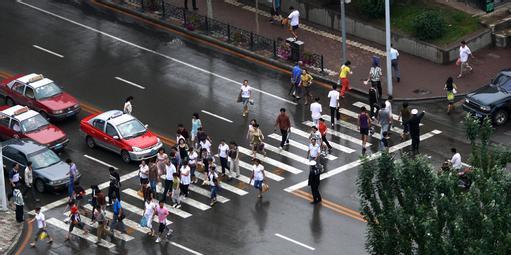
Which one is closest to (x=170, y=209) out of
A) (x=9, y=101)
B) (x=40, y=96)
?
(x=40, y=96)

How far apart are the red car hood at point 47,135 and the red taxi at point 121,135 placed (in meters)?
1.01

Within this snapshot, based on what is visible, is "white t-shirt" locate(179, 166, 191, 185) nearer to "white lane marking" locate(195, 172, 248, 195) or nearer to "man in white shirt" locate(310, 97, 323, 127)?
"white lane marking" locate(195, 172, 248, 195)

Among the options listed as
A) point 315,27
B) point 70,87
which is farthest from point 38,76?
point 315,27

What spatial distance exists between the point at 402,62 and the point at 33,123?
1685 centimetres

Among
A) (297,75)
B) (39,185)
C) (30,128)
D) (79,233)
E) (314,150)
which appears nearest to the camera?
(79,233)

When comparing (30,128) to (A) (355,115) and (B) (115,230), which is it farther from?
(A) (355,115)

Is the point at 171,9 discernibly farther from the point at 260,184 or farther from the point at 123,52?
the point at 260,184

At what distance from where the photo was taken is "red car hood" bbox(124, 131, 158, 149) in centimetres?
4541

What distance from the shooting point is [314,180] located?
41594 millimetres

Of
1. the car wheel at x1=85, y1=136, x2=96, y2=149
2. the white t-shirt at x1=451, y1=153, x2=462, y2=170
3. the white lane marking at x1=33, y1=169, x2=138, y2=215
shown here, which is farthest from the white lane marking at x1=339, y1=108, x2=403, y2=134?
the car wheel at x1=85, y1=136, x2=96, y2=149

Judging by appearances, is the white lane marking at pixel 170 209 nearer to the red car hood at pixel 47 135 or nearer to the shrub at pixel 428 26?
the red car hood at pixel 47 135

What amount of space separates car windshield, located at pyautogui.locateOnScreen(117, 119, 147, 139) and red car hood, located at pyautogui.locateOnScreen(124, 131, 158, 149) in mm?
180

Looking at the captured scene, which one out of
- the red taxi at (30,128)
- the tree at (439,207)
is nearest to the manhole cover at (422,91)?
the red taxi at (30,128)

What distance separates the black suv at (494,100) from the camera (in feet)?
156
